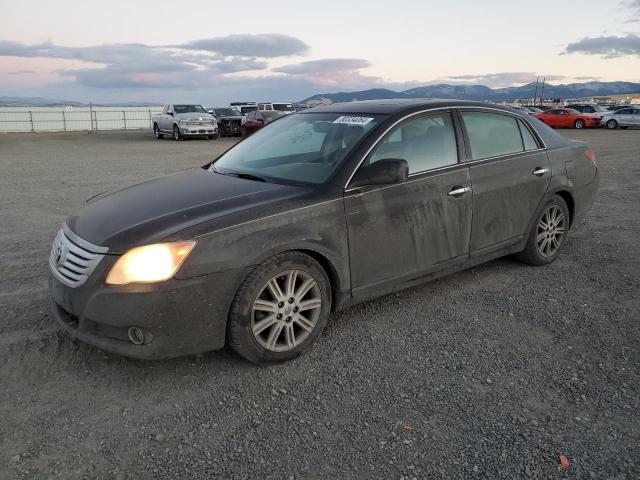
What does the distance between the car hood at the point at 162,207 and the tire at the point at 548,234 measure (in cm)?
259

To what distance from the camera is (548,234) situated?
5141 millimetres

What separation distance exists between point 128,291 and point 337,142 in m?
1.89

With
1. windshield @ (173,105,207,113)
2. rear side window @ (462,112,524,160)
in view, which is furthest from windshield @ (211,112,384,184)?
windshield @ (173,105,207,113)

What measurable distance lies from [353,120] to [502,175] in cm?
139

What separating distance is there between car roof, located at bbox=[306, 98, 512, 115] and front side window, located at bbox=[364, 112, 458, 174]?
0.11 m

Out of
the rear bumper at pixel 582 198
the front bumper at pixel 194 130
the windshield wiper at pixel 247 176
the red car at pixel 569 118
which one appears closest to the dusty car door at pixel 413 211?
the windshield wiper at pixel 247 176

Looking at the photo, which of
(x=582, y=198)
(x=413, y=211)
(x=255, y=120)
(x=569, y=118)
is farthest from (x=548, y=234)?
(x=569, y=118)

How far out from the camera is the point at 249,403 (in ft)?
9.69

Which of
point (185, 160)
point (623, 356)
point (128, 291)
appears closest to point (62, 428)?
point (128, 291)

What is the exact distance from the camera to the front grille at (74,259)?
3.05m

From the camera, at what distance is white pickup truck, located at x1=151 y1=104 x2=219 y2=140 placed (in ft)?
83.7

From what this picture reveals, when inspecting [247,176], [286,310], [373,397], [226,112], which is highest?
[226,112]

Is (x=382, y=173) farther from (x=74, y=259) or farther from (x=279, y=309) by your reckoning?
(x=74, y=259)

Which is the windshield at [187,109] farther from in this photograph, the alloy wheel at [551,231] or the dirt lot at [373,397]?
the alloy wheel at [551,231]
